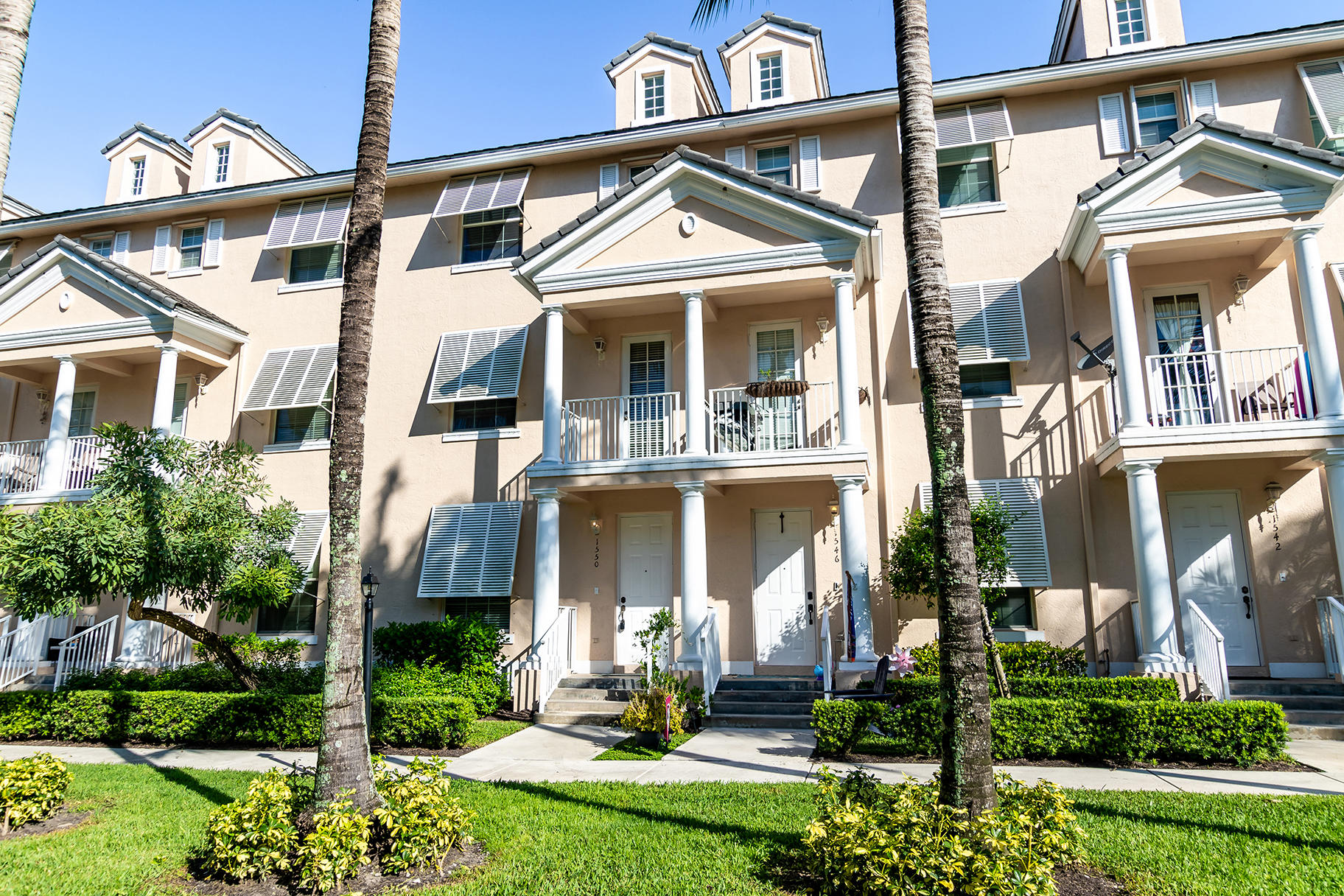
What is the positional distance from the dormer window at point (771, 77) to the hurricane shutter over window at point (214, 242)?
12848 millimetres

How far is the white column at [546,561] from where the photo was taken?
13.9m

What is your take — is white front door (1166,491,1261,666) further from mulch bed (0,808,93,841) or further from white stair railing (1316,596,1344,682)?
mulch bed (0,808,93,841)

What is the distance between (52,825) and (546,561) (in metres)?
7.66

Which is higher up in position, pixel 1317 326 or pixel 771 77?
pixel 771 77

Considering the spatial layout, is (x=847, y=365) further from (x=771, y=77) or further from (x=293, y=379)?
(x=293, y=379)

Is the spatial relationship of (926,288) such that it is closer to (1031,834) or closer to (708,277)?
(1031,834)

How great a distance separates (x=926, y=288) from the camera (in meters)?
6.29

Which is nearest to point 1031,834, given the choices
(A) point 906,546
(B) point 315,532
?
(A) point 906,546

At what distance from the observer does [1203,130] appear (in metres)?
12.5

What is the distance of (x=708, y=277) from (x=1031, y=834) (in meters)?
10.6

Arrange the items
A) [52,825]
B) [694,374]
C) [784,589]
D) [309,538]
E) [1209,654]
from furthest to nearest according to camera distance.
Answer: [309,538] < [784,589] < [694,374] < [1209,654] < [52,825]

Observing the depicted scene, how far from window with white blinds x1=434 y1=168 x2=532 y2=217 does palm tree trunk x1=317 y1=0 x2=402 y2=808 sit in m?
9.68

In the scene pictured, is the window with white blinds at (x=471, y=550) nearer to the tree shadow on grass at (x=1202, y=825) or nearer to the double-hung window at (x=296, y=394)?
the double-hung window at (x=296, y=394)

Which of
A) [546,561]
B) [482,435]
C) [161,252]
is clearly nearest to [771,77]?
[482,435]
